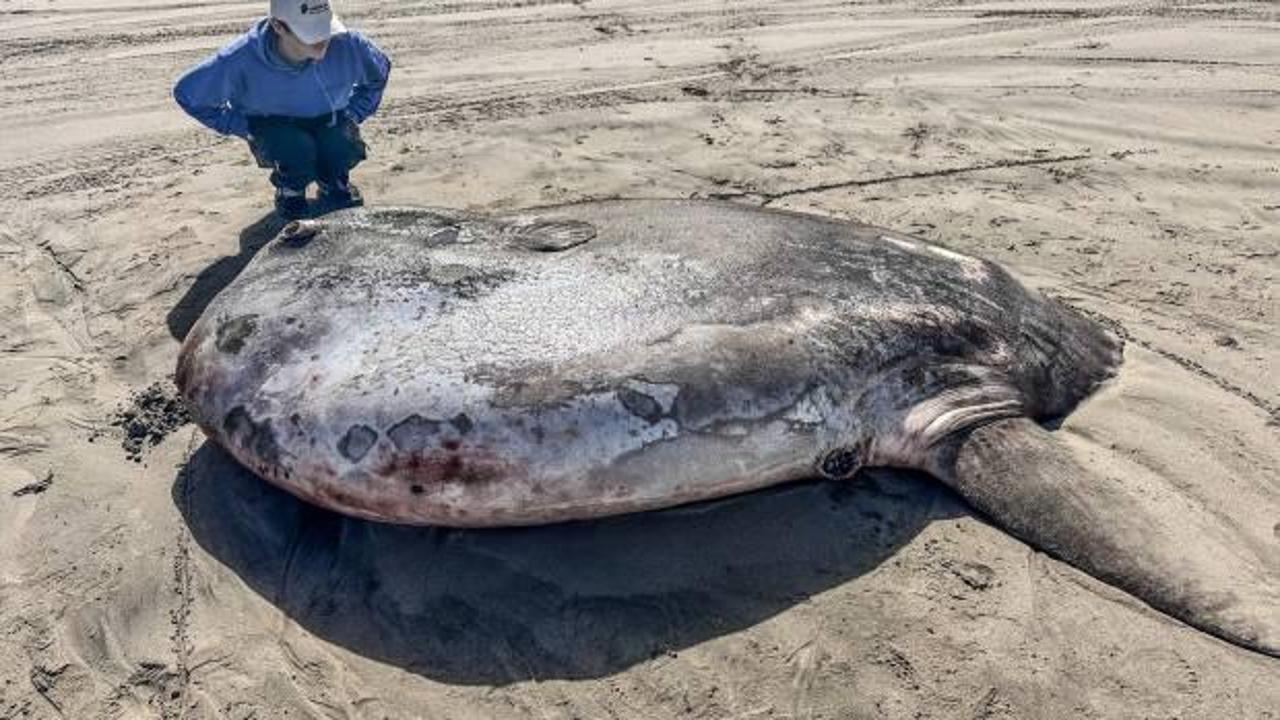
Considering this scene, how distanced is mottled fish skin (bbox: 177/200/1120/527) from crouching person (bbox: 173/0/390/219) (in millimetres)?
1567

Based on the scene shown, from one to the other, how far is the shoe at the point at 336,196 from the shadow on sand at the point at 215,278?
296 mm

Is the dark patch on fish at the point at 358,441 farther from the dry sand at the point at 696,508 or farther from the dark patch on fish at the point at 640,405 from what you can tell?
the dark patch on fish at the point at 640,405

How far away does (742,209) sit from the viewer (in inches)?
170

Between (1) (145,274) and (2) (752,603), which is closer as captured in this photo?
(2) (752,603)

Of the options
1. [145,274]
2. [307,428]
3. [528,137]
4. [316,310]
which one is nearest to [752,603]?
[307,428]

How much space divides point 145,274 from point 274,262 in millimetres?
1852

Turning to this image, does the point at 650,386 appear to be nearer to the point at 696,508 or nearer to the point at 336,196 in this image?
the point at 696,508

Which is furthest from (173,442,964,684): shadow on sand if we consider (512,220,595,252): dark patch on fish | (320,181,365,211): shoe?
(320,181,365,211): shoe

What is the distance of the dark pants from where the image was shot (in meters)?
5.50

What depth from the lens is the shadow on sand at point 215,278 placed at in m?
4.82

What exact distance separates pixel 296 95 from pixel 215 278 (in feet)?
3.67

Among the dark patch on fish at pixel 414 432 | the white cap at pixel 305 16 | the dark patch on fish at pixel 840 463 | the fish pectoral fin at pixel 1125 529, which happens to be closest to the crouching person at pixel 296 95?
the white cap at pixel 305 16

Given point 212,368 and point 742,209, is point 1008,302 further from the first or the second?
point 212,368

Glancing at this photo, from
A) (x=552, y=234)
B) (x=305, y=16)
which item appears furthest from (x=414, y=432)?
(x=305, y=16)
